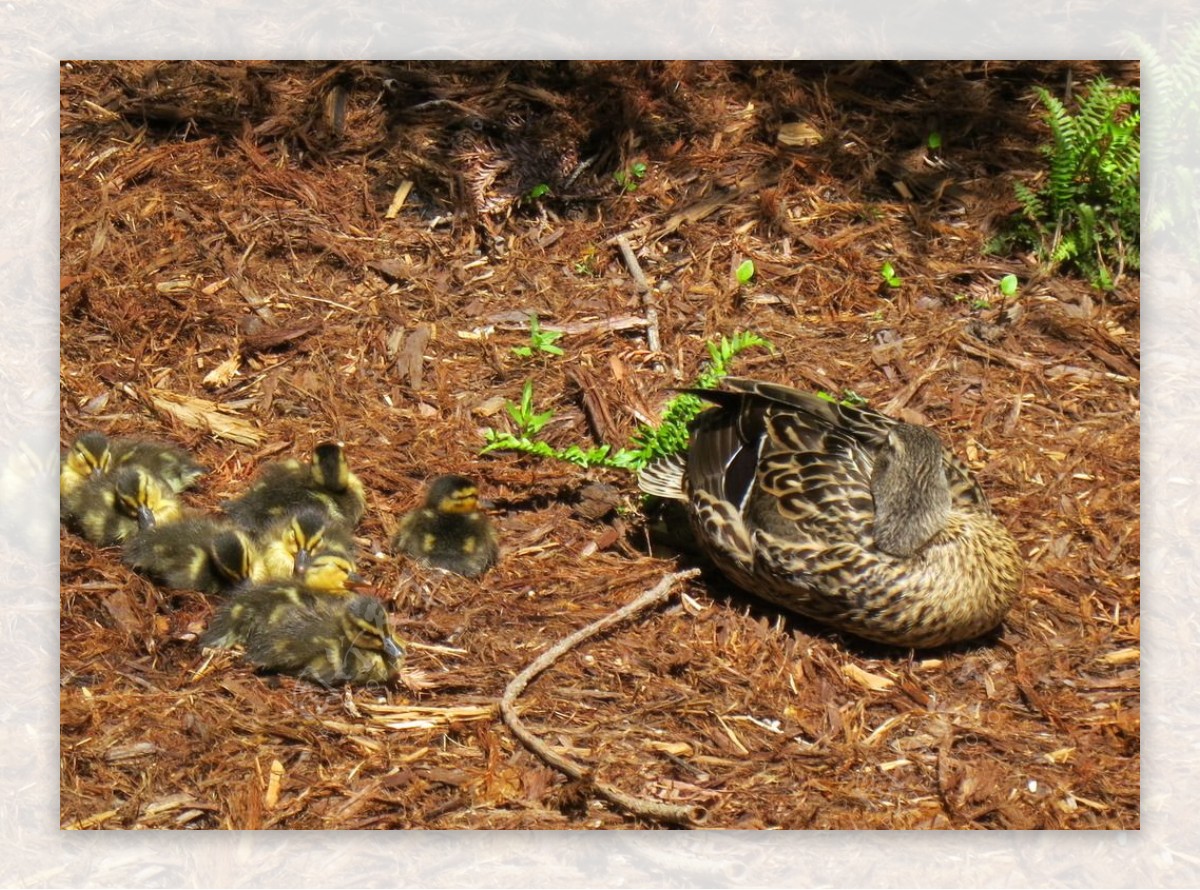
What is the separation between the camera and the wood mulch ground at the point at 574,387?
450 centimetres

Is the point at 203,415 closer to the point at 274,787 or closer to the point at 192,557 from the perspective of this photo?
the point at 192,557

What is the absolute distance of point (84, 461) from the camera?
17.3 ft

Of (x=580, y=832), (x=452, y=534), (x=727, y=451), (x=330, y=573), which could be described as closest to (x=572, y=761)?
(x=580, y=832)

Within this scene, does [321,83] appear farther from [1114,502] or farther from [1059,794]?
[1059,794]

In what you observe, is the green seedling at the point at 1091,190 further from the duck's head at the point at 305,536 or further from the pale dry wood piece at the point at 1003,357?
the duck's head at the point at 305,536

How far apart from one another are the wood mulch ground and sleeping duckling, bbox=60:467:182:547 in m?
0.07

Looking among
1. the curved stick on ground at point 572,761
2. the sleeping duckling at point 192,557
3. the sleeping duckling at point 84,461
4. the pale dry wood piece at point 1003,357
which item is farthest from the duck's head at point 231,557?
the pale dry wood piece at point 1003,357

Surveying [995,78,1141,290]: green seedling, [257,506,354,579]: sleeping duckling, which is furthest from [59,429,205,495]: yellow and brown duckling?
[995,78,1141,290]: green seedling

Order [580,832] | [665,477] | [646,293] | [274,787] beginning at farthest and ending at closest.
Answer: [646,293] < [665,477] < [274,787] < [580,832]

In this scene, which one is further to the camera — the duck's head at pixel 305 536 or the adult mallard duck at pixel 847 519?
the duck's head at pixel 305 536

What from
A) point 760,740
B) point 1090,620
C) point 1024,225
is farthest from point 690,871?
point 1024,225

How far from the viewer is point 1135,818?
14.5 ft

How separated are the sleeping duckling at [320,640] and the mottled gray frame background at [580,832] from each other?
0.57 m

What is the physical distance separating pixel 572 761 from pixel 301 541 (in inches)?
51.4
